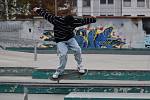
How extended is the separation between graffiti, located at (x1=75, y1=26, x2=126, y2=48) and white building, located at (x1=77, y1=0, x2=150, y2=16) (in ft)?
118

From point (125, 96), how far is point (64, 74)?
3.23 m

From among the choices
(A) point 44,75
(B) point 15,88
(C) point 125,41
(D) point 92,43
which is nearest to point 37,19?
(D) point 92,43

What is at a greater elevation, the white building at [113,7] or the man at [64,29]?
the white building at [113,7]

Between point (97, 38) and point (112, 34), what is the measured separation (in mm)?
1529

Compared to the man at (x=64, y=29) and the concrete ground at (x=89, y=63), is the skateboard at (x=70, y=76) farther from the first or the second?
the concrete ground at (x=89, y=63)

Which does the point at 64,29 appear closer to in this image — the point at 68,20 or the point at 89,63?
the point at 68,20

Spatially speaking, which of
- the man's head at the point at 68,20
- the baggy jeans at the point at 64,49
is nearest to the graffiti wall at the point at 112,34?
the baggy jeans at the point at 64,49

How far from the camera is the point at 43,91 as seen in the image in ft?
31.8

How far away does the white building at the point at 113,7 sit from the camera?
74812 millimetres

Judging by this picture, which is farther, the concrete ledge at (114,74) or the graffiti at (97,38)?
the graffiti at (97,38)

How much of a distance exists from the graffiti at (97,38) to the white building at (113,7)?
118 ft

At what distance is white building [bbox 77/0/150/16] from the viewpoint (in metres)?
74.8

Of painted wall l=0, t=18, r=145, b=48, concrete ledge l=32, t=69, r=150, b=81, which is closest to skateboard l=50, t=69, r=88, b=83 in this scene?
concrete ledge l=32, t=69, r=150, b=81

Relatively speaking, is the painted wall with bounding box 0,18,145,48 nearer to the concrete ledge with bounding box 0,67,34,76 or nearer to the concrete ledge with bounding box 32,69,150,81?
the concrete ledge with bounding box 0,67,34,76
